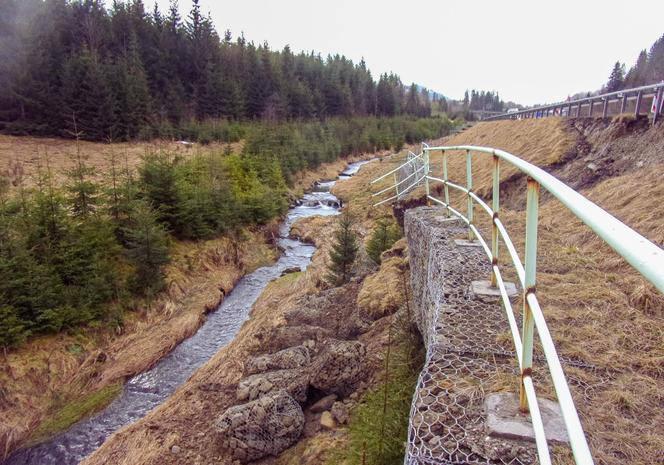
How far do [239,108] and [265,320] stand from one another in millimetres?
35411

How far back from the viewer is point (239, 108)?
134 feet

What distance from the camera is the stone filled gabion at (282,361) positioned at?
6.48 meters

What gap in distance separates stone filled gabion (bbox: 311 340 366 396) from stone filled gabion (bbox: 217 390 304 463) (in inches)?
18.1

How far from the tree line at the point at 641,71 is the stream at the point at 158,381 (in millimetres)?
47665

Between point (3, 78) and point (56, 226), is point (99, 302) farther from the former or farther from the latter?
point (3, 78)

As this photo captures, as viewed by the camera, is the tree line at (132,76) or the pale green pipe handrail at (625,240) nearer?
the pale green pipe handrail at (625,240)

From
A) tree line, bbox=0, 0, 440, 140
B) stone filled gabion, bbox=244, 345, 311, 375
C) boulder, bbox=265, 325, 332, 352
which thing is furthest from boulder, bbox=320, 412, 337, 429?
tree line, bbox=0, 0, 440, 140

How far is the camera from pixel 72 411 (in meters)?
7.98

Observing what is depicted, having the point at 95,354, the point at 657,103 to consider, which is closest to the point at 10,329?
the point at 95,354

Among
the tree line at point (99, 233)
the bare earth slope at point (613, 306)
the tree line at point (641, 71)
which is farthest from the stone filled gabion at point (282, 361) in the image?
the tree line at point (641, 71)

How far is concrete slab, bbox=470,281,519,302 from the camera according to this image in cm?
321

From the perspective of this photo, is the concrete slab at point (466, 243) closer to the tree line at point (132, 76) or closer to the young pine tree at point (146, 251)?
the young pine tree at point (146, 251)

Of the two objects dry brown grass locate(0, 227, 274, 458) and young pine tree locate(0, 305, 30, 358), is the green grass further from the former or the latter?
young pine tree locate(0, 305, 30, 358)

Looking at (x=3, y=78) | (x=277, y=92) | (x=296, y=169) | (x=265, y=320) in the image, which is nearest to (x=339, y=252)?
(x=265, y=320)
